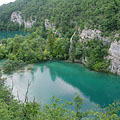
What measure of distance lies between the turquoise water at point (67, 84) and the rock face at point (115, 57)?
1.52 meters

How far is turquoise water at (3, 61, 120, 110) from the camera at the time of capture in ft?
86.1

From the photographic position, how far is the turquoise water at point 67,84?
1033 inches

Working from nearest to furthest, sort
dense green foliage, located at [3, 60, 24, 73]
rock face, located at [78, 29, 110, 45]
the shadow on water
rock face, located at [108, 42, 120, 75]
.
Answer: the shadow on water, rock face, located at [108, 42, 120, 75], dense green foliage, located at [3, 60, 24, 73], rock face, located at [78, 29, 110, 45]

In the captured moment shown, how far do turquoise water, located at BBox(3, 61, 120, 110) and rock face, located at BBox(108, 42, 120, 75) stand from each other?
5.00ft

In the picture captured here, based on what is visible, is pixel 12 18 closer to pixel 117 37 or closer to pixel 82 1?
pixel 82 1

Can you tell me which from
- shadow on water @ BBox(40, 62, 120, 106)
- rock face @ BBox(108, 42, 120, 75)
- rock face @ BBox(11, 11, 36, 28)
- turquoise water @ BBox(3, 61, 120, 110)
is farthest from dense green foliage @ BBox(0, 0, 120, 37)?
rock face @ BBox(11, 11, 36, 28)

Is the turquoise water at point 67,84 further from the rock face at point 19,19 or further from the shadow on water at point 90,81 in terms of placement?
the rock face at point 19,19

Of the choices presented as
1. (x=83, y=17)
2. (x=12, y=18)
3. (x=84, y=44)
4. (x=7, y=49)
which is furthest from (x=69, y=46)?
(x=12, y=18)

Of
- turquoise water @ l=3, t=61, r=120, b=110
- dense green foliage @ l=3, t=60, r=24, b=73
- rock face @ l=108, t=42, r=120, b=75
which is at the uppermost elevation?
rock face @ l=108, t=42, r=120, b=75

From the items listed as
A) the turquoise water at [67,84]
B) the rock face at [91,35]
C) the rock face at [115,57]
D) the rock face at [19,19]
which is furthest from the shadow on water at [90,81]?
the rock face at [19,19]

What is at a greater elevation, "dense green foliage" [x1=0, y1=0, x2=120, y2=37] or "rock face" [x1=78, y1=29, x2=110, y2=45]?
"dense green foliage" [x1=0, y1=0, x2=120, y2=37]

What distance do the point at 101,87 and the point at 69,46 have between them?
15.8m

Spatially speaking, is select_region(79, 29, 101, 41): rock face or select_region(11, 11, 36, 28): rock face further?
select_region(11, 11, 36, 28): rock face

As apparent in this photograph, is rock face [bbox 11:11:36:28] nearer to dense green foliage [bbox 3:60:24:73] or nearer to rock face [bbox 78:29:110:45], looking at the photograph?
rock face [bbox 78:29:110:45]
